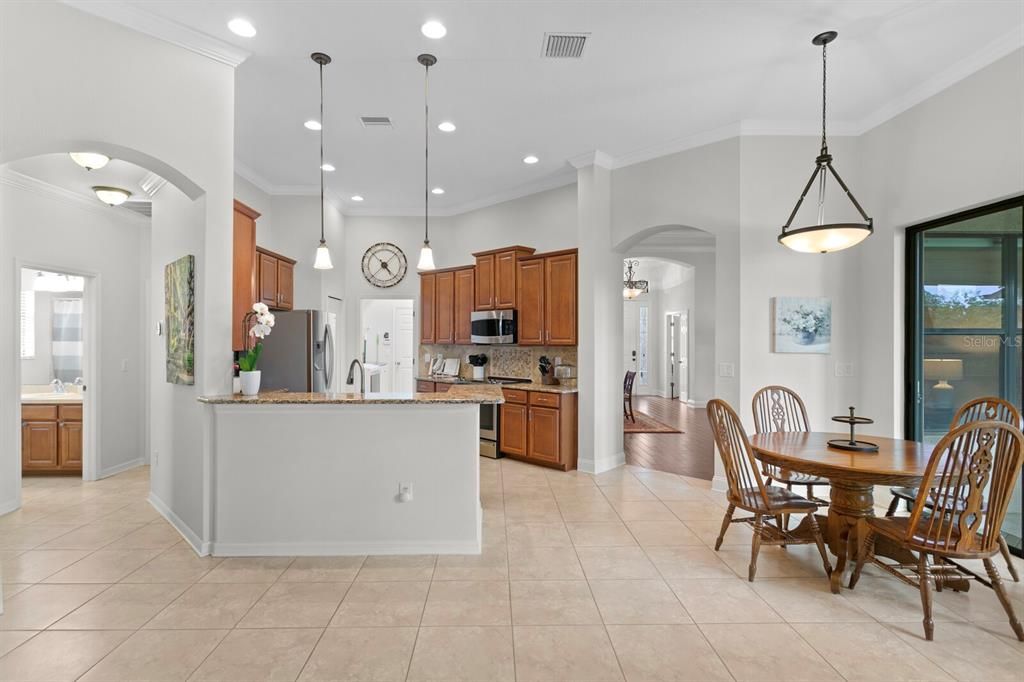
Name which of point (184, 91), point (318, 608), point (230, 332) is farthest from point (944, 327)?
point (184, 91)

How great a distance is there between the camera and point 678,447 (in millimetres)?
6520

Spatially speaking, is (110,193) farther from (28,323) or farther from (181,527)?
(181,527)

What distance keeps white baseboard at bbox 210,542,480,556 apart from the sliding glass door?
369 cm

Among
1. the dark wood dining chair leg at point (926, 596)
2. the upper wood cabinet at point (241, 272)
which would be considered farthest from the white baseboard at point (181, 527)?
the dark wood dining chair leg at point (926, 596)

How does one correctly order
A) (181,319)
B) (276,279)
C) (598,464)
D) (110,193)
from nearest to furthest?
(181,319) < (110,193) < (598,464) < (276,279)

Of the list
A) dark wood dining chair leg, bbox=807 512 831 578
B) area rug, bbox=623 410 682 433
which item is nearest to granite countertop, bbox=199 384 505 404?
dark wood dining chair leg, bbox=807 512 831 578

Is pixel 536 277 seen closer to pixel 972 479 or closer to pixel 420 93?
pixel 420 93

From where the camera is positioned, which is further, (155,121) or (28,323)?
(28,323)

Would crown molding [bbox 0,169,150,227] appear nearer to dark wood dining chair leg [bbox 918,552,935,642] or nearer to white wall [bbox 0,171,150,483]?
white wall [bbox 0,171,150,483]

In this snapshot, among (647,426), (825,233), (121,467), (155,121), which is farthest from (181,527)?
(647,426)

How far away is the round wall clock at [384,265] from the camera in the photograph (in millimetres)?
7098

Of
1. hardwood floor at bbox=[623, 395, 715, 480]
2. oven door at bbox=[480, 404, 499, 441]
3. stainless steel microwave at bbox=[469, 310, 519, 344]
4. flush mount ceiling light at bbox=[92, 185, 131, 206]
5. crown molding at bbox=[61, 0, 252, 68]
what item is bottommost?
hardwood floor at bbox=[623, 395, 715, 480]

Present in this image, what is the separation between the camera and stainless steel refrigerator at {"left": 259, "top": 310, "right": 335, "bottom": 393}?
4.27 meters

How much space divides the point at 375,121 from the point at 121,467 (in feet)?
15.0
